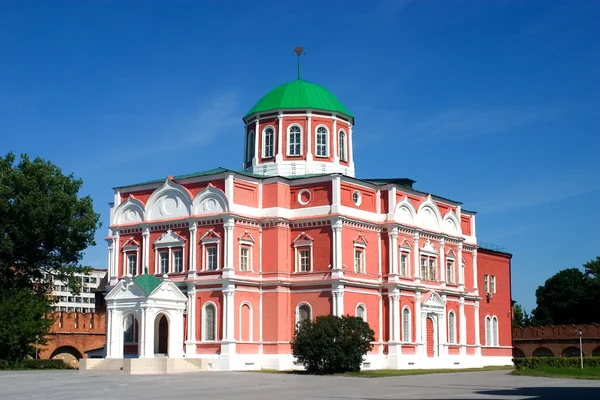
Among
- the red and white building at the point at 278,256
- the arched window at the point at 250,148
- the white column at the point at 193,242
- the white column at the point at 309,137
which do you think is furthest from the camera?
the arched window at the point at 250,148

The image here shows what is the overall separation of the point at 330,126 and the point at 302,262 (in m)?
9.36

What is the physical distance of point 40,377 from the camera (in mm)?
38219

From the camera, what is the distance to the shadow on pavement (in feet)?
86.1

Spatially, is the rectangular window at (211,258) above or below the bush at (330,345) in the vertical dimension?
above

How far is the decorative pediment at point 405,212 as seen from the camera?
50.8 meters

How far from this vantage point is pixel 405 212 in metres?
51.6

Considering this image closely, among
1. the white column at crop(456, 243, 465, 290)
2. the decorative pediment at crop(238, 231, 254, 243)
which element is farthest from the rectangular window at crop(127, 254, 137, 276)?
the white column at crop(456, 243, 465, 290)

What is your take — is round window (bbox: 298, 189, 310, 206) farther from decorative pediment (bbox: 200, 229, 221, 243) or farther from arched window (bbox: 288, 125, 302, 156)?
decorative pediment (bbox: 200, 229, 221, 243)

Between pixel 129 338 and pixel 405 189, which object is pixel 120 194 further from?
pixel 405 189

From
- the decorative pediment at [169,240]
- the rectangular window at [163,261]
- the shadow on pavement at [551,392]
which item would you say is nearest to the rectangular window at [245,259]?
the decorative pediment at [169,240]

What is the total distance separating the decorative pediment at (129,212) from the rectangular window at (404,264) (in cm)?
1487

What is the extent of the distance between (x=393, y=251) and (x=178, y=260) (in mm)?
11813

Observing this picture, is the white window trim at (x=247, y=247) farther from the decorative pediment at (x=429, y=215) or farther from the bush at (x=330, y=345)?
the decorative pediment at (x=429, y=215)

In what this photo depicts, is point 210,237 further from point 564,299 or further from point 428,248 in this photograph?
point 564,299
